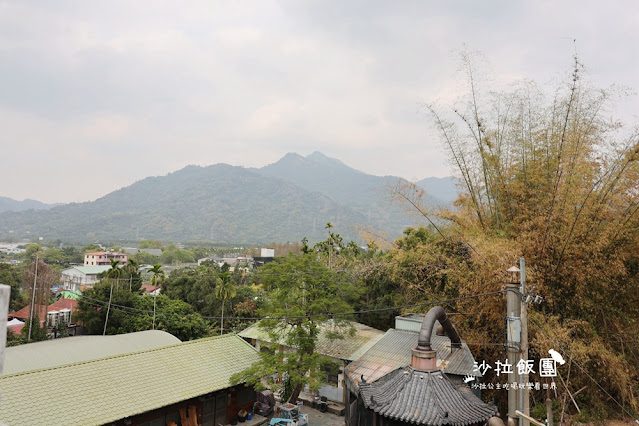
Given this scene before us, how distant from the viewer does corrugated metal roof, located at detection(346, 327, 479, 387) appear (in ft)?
32.8

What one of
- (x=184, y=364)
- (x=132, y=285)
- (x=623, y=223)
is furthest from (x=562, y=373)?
(x=132, y=285)

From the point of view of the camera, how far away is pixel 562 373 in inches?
330

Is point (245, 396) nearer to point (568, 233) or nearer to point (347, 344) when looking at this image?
point (347, 344)

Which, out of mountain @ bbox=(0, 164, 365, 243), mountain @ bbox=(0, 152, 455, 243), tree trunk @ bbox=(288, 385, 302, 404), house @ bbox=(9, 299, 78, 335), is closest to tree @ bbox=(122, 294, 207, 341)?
house @ bbox=(9, 299, 78, 335)

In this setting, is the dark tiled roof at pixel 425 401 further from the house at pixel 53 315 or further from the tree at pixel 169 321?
the house at pixel 53 315

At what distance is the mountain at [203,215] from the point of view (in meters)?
142

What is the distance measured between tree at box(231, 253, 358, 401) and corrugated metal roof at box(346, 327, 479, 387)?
1235 mm

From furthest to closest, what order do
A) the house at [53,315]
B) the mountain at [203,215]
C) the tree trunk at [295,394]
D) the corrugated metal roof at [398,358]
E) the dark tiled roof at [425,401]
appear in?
the mountain at [203,215], the house at [53,315], the tree trunk at [295,394], the corrugated metal roof at [398,358], the dark tiled roof at [425,401]

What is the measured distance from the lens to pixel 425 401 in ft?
16.1

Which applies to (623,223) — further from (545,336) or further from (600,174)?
(545,336)

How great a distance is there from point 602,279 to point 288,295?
26.9 feet

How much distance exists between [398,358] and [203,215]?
157 metres

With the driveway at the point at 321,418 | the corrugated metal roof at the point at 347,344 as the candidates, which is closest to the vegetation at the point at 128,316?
the corrugated metal roof at the point at 347,344

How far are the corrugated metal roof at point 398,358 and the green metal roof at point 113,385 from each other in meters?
3.87
